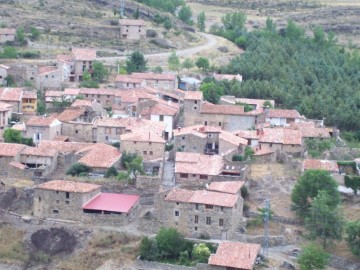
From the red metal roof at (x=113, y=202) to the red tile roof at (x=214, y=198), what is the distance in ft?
11.7

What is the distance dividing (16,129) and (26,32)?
2856 centimetres

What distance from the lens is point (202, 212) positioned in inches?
1865

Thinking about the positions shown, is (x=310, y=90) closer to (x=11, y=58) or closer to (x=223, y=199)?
(x=11, y=58)

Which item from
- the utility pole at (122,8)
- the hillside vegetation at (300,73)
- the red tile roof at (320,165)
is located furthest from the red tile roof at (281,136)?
the utility pole at (122,8)

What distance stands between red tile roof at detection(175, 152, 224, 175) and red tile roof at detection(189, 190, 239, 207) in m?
3.08

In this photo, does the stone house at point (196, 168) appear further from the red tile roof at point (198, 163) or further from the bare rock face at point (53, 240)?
the bare rock face at point (53, 240)

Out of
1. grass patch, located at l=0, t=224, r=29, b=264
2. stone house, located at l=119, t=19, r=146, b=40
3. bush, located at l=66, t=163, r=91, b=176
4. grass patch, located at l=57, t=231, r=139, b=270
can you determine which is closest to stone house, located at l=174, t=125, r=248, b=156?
bush, located at l=66, t=163, r=91, b=176

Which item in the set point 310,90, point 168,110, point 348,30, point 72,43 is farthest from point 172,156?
point 348,30

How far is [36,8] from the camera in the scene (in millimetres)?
93438

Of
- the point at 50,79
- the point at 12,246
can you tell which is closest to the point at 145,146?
the point at 12,246

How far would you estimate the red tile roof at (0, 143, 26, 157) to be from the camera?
52.8 metres

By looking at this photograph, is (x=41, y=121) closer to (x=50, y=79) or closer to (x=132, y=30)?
(x=50, y=79)

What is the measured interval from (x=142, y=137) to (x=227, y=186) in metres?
7.00

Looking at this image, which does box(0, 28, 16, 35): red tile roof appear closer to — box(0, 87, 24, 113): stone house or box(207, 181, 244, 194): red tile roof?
box(0, 87, 24, 113): stone house
